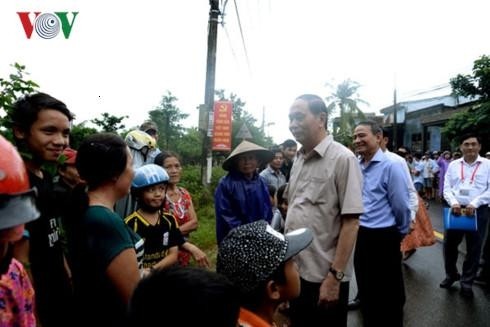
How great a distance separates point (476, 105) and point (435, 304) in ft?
37.4

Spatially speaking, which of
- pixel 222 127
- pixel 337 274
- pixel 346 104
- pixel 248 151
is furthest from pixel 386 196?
pixel 346 104

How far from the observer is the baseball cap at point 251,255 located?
146cm

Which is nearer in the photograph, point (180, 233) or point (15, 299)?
point (15, 299)

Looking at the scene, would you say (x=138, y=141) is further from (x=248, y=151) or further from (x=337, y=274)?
(x=337, y=274)

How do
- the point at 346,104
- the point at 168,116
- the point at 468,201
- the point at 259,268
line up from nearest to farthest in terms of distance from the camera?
the point at 259,268 < the point at 468,201 < the point at 346,104 < the point at 168,116

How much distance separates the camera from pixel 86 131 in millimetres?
4613

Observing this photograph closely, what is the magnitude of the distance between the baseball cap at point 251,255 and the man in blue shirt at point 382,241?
74.7 inches

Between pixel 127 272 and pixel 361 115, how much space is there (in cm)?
3466

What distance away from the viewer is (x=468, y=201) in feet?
14.9

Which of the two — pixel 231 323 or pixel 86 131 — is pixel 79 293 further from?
pixel 86 131

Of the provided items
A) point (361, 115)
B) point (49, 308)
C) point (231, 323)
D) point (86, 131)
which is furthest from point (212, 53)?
point (361, 115)

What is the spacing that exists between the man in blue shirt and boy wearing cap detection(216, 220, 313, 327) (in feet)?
6.08

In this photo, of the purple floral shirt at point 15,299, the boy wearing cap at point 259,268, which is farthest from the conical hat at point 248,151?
the purple floral shirt at point 15,299

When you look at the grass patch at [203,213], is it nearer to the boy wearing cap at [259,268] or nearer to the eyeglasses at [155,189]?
the eyeglasses at [155,189]
